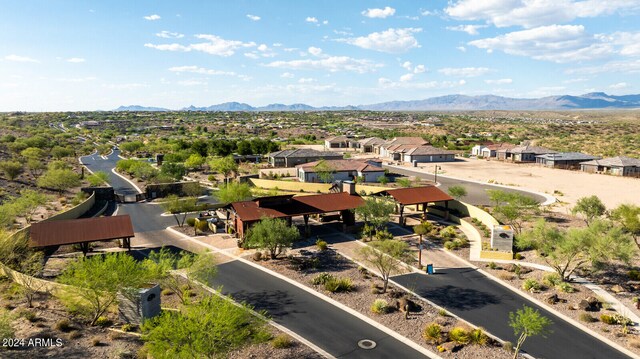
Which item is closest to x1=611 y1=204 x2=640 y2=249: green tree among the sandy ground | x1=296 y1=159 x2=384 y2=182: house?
the sandy ground

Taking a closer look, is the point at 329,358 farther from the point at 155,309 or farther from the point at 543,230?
the point at 543,230

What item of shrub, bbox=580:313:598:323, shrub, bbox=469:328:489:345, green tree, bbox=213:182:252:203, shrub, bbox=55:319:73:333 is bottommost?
shrub, bbox=580:313:598:323

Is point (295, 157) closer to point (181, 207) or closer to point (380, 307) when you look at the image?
point (181, 207)

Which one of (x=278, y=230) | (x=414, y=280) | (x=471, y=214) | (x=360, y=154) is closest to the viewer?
(x=414, y=280)

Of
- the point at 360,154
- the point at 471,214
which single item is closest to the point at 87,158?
the point at 360,154

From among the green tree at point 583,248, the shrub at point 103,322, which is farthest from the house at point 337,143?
the shrub at point 103,322

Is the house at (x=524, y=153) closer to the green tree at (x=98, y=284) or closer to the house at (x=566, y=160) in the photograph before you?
the house at (x=566, y=160)

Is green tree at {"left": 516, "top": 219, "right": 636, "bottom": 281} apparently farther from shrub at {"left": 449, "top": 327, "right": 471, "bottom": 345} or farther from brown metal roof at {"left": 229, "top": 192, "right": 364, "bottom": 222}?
brown metal roof at {"left": 229, "top": 192, "right": 364, "bottom": 222}
